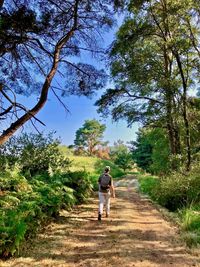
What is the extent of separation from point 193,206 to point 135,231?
3.27 m

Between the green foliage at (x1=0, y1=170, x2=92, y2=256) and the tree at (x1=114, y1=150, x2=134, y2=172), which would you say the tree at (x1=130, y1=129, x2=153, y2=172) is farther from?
the green foliage at (x1=0, y1=170, x2=92, y2=256)

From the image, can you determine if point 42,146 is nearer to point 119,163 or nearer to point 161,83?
point 161,83

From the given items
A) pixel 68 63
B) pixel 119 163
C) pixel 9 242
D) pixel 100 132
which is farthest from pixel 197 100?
pixel 100 132

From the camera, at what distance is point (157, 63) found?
685 inches

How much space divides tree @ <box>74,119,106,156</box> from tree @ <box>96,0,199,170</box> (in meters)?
37.5

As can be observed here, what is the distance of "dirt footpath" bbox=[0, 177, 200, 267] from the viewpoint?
6.07m

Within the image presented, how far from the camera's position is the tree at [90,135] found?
186 feet

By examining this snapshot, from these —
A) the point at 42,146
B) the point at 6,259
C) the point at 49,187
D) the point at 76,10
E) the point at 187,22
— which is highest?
the point at 187,22

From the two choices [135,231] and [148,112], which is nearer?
[135,231]

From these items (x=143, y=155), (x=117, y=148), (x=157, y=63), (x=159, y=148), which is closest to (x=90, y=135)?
(x=117, y=148)

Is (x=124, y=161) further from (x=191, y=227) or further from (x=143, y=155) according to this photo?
(x=191, y=227)

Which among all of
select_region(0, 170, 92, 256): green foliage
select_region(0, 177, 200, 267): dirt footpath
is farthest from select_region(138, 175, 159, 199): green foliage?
select_region(0, 177, 200, 267): dirt footpath

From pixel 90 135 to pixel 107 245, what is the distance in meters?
50.2

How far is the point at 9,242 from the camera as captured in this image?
6.09m
